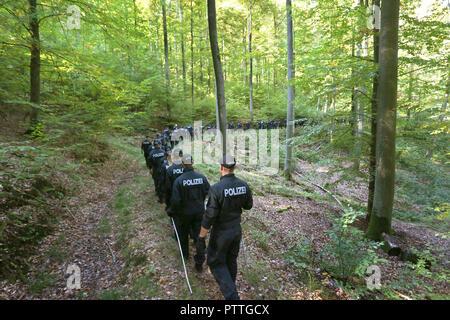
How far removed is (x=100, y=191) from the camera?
8.41 metres

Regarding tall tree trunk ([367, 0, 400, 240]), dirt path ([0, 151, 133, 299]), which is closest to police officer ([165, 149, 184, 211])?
dirt path ([0, 151, 133, 299])

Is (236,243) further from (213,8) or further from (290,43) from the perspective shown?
(290,43)

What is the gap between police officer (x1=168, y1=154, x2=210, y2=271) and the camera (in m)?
4.20

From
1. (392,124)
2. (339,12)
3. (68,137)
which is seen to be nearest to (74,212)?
(68,137)

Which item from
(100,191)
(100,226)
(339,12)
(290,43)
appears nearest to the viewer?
(100,226)

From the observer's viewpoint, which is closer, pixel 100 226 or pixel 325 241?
pixel 100 226

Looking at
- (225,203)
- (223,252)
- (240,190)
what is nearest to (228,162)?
(240,190)

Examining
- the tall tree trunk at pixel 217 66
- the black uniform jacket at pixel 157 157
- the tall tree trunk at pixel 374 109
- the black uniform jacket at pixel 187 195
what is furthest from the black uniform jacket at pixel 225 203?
the tall tree trunk at pixel 374 109

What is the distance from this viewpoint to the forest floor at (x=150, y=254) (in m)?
3.89

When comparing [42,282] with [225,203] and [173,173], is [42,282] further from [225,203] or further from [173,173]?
[225,203]

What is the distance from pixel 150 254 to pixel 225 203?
2445 millimetres

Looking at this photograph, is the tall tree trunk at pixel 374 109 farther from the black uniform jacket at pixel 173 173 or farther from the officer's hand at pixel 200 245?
the officer's hand at pixel 200 245

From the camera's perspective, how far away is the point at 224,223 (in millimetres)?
3389

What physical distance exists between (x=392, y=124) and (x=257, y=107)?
25687 millimetres
